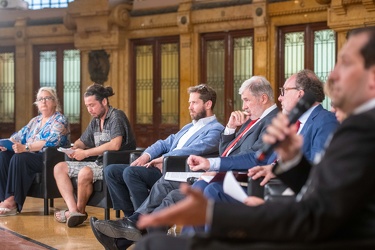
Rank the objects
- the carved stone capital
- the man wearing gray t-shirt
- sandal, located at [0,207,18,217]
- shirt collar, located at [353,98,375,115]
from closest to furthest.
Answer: shirt collar, located at [353,98,375,115] < the man wearing gray t-shirt < sandal, located at [0,207,18,217] < the carved stone capital

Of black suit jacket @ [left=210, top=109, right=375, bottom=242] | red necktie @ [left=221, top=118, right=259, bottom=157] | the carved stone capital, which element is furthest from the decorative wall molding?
black suit jacket @ [left=210, top=109, right=375, bottom=242]

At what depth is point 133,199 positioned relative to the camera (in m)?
5.06

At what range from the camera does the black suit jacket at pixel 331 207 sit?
65.4 inches

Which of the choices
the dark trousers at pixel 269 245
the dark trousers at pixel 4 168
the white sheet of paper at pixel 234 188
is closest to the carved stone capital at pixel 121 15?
the dark trousers at pixel 4 168

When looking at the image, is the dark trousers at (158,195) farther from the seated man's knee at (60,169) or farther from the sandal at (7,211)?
the sandal at (7,211)

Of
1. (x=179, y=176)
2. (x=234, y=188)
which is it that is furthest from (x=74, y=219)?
(x=234, y=188)

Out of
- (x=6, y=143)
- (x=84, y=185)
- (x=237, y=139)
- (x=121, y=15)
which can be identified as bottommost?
(x=84, y=185)

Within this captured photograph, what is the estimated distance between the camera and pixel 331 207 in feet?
5.48

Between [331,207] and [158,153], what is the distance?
3.87 meters

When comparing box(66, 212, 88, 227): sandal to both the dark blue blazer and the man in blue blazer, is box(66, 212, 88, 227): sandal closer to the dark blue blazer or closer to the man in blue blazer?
the man in blue blazer

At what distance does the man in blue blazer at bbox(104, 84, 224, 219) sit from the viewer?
5086mm

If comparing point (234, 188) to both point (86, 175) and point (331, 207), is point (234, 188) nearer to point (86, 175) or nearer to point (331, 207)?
point (331, 207)

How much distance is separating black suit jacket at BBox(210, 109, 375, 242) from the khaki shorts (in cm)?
421

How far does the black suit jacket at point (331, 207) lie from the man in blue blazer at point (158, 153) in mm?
3324
